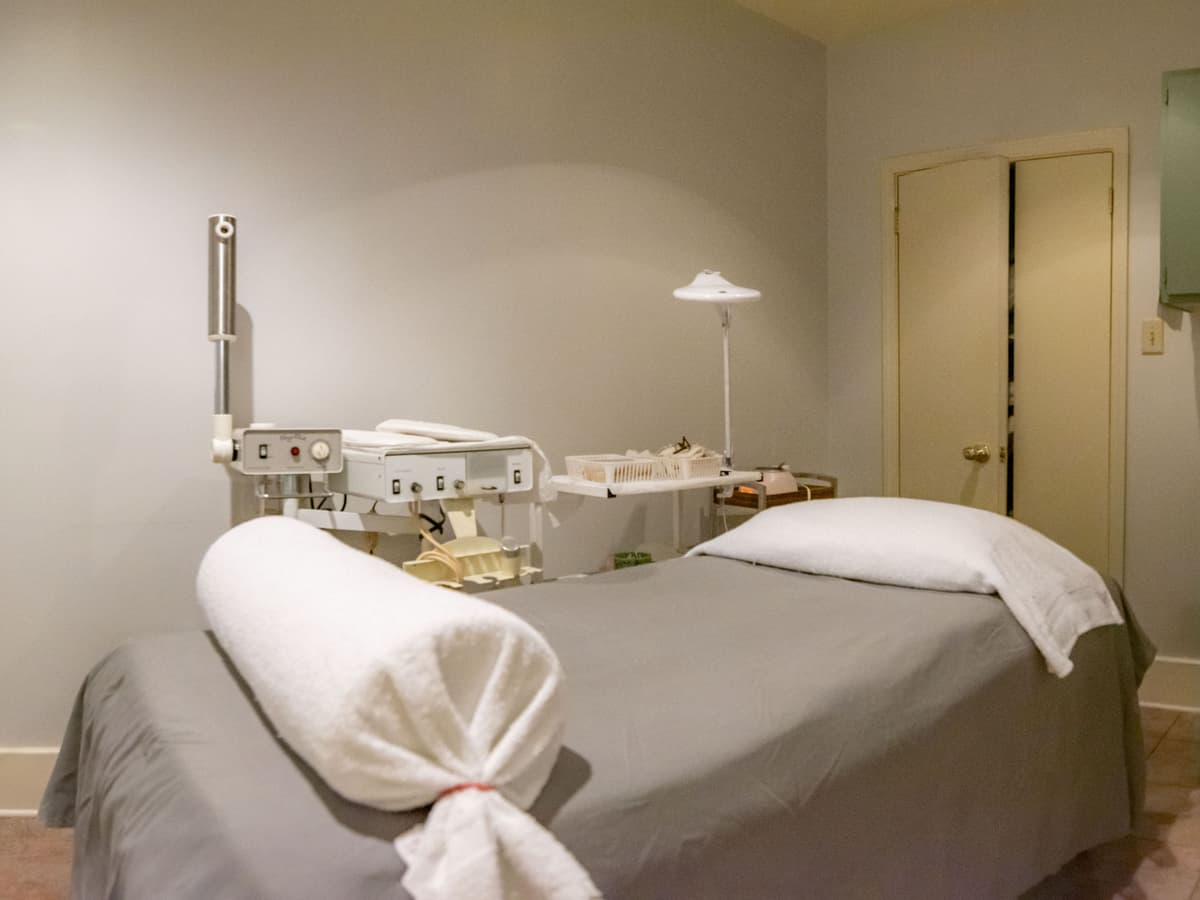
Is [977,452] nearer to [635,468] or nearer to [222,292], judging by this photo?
[635,468]

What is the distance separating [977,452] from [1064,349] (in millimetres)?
451

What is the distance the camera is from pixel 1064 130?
338 cm

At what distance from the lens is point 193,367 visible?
247cm

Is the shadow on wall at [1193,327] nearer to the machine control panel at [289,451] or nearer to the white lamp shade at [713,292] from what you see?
the white lamp shade at [713,292]

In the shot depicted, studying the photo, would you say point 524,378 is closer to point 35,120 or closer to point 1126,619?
point 35,120

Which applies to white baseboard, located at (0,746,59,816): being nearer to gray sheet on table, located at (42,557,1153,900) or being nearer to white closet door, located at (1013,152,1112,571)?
gray sheet on table, located at (42,557,1153,900)

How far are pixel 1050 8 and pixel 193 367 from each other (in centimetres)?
299

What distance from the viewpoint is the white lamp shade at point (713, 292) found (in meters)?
2.88

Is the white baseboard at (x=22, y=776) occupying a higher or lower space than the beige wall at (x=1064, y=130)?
lower

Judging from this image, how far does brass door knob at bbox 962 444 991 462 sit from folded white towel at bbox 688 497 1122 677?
4.39ft

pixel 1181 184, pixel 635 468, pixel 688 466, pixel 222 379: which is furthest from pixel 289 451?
pixel 1181 184

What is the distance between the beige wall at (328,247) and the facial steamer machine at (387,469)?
20 centimetres

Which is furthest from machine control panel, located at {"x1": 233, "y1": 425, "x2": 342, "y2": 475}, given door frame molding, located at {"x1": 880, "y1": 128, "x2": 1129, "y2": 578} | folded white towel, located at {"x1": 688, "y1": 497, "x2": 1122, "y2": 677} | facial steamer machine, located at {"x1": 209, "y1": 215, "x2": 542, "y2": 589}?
door frame molding, located at {"x1": 880, "y1": 128, "x2": 1129, "y2": 578}

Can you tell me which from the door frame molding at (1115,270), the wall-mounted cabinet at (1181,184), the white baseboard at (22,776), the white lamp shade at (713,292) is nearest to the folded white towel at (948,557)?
the white lamp shade at (713,292)
